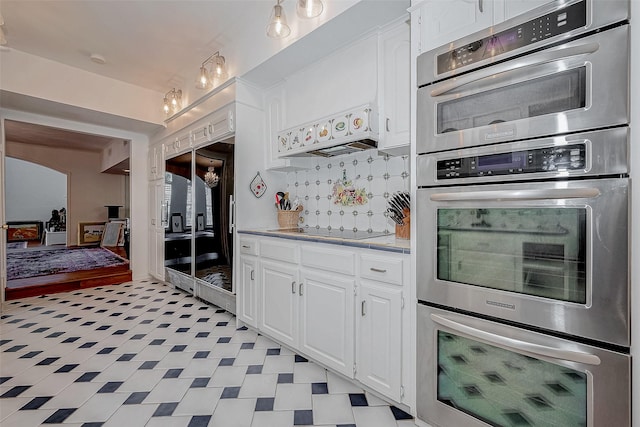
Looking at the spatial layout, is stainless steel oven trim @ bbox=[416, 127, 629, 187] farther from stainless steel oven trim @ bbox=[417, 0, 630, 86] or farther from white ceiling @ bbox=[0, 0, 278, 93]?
white ceiling @ bbox=[0, 0, 278, 93]

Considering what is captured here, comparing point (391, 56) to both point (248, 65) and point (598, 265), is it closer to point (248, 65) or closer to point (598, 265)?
point (248, 65)

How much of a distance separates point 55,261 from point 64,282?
2.42 m

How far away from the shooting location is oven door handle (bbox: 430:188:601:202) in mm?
1046

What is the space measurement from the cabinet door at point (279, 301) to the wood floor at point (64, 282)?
10.4 feet

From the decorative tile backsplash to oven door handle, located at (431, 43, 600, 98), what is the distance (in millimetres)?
917

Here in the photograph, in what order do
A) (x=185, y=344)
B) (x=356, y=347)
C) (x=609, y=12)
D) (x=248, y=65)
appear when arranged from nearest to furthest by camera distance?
(x=609, y=12), (x=356, y=347), (x=185, y=344), (x=248, y=65)

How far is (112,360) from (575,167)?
3.02 metres

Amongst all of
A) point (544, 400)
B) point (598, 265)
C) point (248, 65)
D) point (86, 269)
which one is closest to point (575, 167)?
point (598, 265)

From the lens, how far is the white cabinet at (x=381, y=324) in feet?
5.32

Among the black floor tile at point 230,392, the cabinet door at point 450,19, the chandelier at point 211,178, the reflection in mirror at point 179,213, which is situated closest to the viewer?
the cabinet door at point 450,19

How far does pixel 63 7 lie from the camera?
8.32ft

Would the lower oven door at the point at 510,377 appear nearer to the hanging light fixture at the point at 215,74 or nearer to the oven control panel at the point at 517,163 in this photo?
the oven control panel at the point at 517,163

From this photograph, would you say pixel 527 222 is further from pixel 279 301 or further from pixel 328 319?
pixel 279 301

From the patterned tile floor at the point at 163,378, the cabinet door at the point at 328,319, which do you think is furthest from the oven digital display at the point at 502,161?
the patterned tile floor at the point at 163,378
